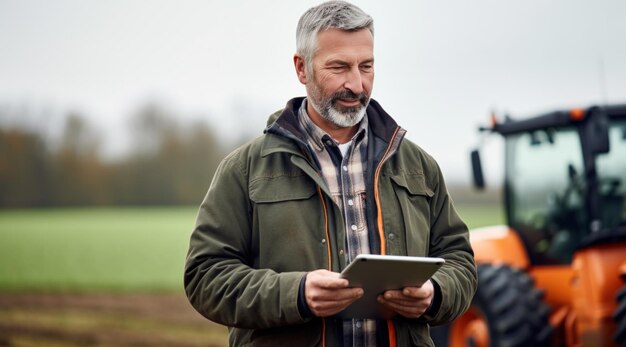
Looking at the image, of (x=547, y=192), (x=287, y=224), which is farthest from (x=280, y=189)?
(x=547, y=192)

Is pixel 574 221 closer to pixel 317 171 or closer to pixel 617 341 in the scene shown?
pixel 617 341

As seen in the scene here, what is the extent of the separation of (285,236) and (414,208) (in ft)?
1.27

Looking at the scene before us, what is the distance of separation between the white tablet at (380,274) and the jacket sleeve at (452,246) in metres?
0.25

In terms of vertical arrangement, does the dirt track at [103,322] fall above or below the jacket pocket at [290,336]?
below

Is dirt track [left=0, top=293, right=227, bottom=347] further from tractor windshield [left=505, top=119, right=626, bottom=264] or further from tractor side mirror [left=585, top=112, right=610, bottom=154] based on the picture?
tractor side mirror [left=585, top=112, right=610, bottom=154]

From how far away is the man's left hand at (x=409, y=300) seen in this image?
7.41 feet

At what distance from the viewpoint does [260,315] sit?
7.59 feet

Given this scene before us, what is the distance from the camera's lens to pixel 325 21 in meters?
2.46

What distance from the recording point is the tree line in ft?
148

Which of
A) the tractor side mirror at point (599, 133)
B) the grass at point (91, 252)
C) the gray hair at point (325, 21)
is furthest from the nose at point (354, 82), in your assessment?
the grass at point (91, 252)

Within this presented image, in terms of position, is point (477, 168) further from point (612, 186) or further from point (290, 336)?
point (290, 336)

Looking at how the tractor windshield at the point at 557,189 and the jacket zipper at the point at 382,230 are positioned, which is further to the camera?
the tractor windshield at the point at 557,189

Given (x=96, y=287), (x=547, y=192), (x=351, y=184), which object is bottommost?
(x=96, y=287)

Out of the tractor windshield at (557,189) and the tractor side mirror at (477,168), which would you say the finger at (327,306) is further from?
the tractor side mirror at (477,168)
